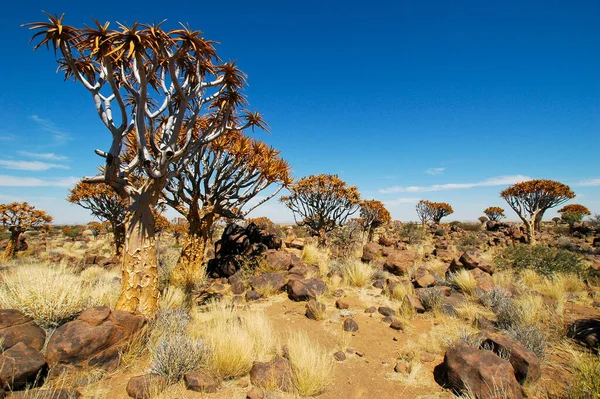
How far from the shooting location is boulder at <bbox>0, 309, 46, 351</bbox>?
351 centimetres

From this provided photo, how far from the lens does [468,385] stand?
3549 millimetres

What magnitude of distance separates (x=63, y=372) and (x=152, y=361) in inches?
39.4

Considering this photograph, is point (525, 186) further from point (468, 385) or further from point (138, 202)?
point (138, 202)

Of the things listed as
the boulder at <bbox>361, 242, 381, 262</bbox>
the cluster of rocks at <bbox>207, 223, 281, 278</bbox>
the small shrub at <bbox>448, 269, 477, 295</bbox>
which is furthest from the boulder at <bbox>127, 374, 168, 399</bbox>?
the boulder at <bbox>361, 242, 381, 262</bbox>

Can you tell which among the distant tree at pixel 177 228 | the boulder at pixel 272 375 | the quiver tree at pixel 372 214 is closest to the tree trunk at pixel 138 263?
the boulder at pixel 272 375

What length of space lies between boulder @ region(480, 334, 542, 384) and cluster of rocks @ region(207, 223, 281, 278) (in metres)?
7.19

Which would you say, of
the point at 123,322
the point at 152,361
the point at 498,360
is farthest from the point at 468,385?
the point at 123,322

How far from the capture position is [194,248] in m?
8.59

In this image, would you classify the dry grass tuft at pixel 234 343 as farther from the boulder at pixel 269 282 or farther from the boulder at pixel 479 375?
the boulder at pixel 479 375

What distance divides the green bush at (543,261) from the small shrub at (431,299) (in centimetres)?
532

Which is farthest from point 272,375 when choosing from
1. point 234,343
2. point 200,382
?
point 200,382

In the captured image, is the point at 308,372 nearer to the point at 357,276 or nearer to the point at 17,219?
the point at 357,276

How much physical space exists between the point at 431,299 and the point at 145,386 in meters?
6.05

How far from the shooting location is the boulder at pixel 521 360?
12.2ft
